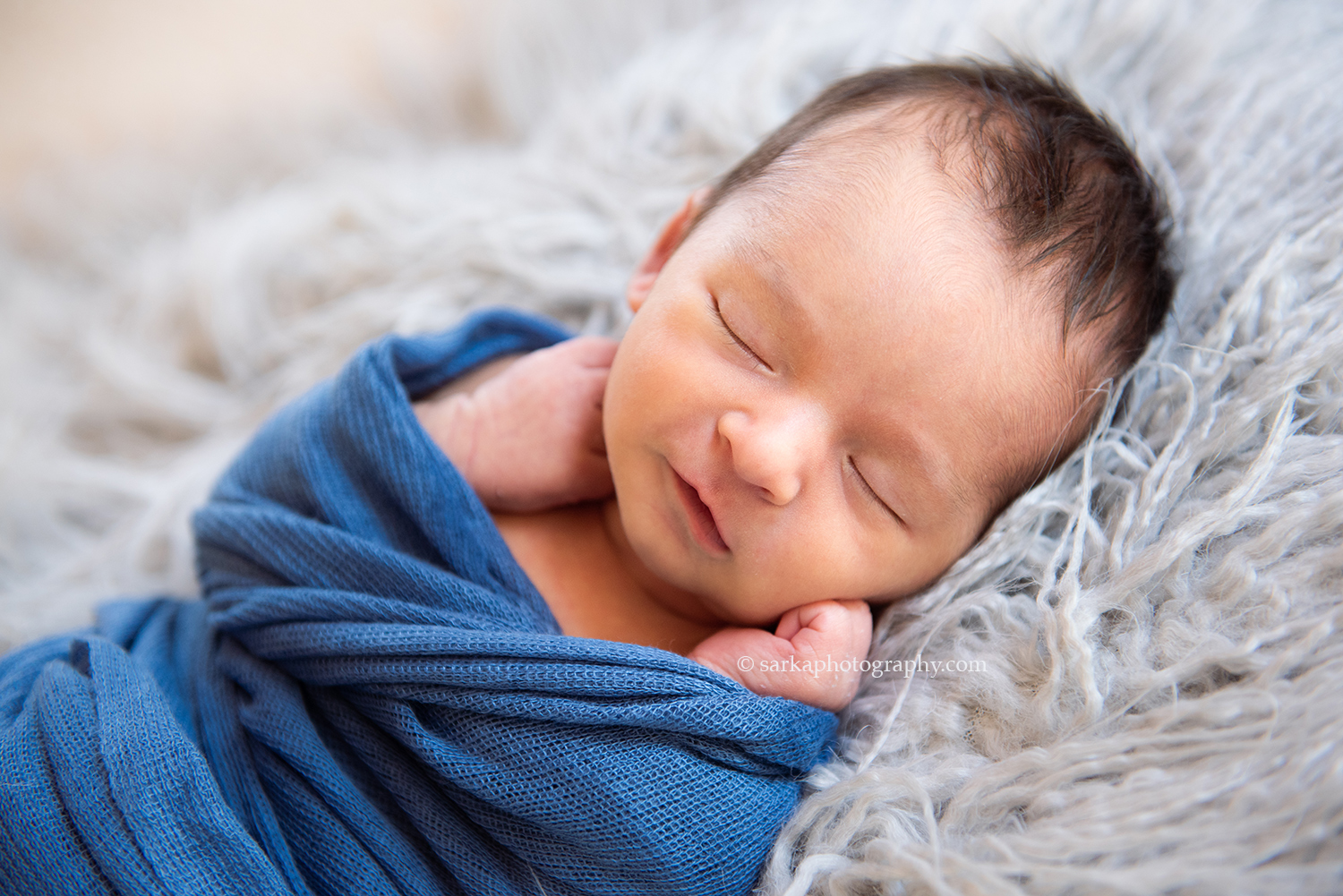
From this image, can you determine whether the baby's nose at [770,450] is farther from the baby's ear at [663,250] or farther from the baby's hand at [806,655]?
the baby's ear at [663,250]

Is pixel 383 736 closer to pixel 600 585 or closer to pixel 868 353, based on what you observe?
pixel 600 585

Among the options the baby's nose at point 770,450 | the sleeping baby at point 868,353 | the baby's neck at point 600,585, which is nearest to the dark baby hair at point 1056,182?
the sleeping baby at point 868,353

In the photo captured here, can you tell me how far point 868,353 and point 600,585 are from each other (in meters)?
0.38

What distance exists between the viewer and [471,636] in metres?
0.75

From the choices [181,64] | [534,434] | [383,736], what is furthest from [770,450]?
[181,64]

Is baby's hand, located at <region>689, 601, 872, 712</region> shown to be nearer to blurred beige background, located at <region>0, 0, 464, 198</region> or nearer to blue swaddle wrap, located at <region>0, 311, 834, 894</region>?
blue swaddle wrap, located at <region>0, 311, 834, 894</region>

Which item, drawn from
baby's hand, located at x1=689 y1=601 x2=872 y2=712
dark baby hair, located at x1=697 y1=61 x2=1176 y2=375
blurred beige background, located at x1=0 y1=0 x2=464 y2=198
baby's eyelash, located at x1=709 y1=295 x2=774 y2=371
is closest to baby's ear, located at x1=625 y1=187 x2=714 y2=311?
dark baby hair, located at x1=697 y1=61 x2=1176 y2=375

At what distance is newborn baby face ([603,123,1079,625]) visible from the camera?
2.50 feet

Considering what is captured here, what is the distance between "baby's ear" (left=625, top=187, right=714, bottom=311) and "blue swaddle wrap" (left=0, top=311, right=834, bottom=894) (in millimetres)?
276

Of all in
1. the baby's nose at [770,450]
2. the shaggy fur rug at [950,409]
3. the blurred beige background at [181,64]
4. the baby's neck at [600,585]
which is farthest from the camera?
the blurred beige background at [181,64]

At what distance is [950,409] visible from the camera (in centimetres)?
77

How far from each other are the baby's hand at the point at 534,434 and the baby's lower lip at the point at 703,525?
19 cm

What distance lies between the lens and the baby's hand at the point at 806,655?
0.81 m

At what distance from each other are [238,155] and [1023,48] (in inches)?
46.8
